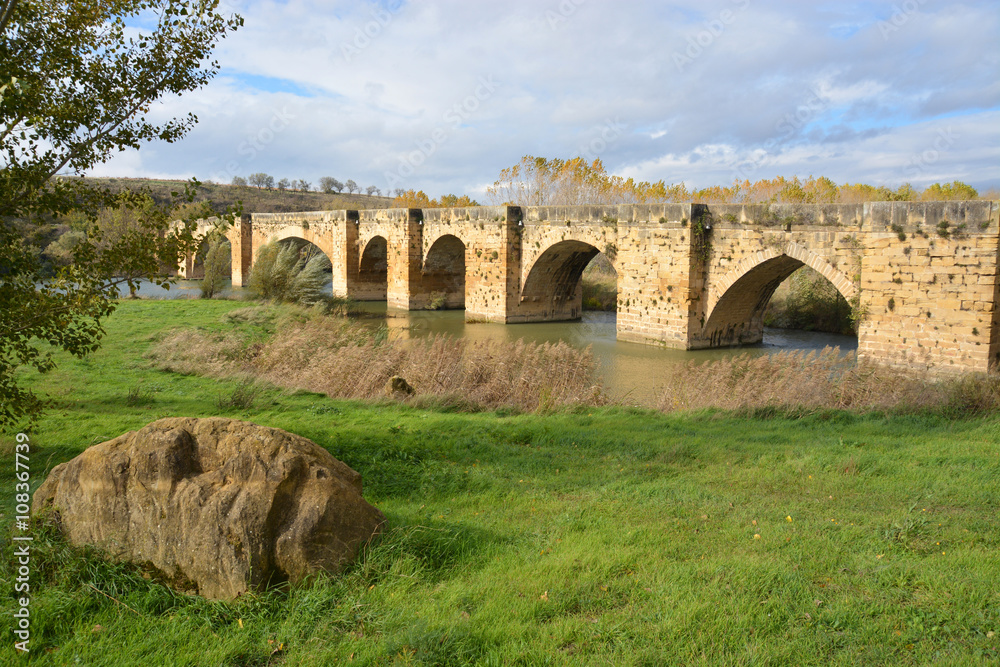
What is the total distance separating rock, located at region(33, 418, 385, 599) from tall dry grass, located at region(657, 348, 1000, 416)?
227 inches

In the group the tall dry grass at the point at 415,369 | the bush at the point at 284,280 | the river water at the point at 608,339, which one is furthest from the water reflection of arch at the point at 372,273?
the tall dry grass at the point at 415,369

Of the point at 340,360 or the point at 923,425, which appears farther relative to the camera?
the point at 340,360

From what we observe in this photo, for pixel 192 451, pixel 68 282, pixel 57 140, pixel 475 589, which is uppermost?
pixel 57 140

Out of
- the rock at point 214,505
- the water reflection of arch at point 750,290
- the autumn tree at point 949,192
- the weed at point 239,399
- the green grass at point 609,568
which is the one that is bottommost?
the green grass at point 609,568

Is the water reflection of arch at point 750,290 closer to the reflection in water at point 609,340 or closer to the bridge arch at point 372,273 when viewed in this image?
the reflection in water at point 609,340

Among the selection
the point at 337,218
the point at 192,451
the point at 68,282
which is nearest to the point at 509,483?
the point at 192,451

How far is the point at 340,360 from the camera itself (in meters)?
10.7

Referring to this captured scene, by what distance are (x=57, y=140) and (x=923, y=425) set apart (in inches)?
327

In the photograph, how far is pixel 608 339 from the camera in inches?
696

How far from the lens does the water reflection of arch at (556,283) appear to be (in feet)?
64.1

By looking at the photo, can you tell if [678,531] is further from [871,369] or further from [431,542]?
[871,369]

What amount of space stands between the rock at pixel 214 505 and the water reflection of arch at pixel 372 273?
2362 centimetres

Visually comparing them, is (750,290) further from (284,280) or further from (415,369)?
(284,280)

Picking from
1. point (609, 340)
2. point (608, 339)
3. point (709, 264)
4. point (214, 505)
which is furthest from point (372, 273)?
point (214, 505)
